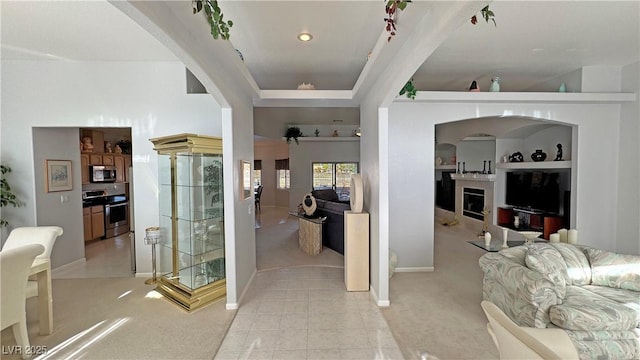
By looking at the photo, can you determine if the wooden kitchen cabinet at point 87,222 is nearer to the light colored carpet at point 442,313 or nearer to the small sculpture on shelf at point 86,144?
the small sculpture on shelf at point 86,144

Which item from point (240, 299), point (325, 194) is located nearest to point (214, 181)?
point (240, 299)

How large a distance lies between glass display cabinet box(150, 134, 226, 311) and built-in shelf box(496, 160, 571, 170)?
5590 mm

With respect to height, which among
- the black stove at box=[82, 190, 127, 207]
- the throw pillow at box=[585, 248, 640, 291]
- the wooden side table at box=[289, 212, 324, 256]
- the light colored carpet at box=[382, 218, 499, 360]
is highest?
the black stove at box=[82, 190, 127, 207]

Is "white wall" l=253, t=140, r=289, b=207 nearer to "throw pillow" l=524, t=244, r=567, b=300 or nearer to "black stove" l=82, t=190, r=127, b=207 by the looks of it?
"black stove" l=82, t=190, r=127, b=207

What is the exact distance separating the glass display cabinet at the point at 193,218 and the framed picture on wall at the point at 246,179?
A: 29 centimetres

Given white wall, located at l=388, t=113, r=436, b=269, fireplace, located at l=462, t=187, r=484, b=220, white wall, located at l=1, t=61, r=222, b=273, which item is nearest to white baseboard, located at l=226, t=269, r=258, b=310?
white wall, located at l=1, t=61, r=222, b=273

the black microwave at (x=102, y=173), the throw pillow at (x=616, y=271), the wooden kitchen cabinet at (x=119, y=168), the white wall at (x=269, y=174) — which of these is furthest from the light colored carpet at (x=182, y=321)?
the white wall at (x=269, y=174)

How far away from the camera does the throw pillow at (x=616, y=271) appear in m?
2.51

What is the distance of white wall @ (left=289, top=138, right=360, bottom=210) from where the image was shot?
969 centimetres

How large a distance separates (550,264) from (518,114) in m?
2.64

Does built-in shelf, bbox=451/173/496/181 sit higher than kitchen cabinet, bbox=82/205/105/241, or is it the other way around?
built-in shelf, bbox=451/173/496/181

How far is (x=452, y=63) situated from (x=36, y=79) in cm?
607

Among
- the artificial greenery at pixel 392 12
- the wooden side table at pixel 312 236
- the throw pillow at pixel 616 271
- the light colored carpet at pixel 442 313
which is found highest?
the artificial greenery at pixel 392 12

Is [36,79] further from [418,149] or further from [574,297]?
[574,297]
